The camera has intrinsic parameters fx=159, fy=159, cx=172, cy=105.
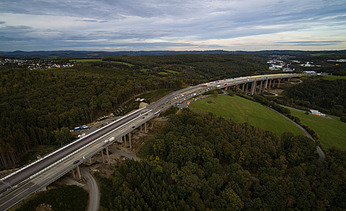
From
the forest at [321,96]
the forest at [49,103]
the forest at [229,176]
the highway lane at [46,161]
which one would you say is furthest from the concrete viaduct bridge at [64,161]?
the forest at [321,96]

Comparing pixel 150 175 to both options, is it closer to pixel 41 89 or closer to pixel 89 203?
pixel 89 203

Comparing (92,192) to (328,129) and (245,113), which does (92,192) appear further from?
(328,129)

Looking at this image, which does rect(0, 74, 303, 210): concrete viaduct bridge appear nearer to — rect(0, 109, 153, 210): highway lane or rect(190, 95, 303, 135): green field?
rect(0, 109, 153, 210): highway lane

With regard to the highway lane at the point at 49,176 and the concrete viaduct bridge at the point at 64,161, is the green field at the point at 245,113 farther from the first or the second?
the highway lane at the point at 49,176

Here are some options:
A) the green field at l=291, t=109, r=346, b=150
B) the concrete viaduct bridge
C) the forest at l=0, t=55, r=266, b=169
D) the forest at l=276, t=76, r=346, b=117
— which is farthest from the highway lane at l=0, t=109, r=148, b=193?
the forest at l=276, t=76, r=346, b=117

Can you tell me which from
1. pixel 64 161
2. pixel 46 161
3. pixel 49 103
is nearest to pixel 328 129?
pixel 64 161
